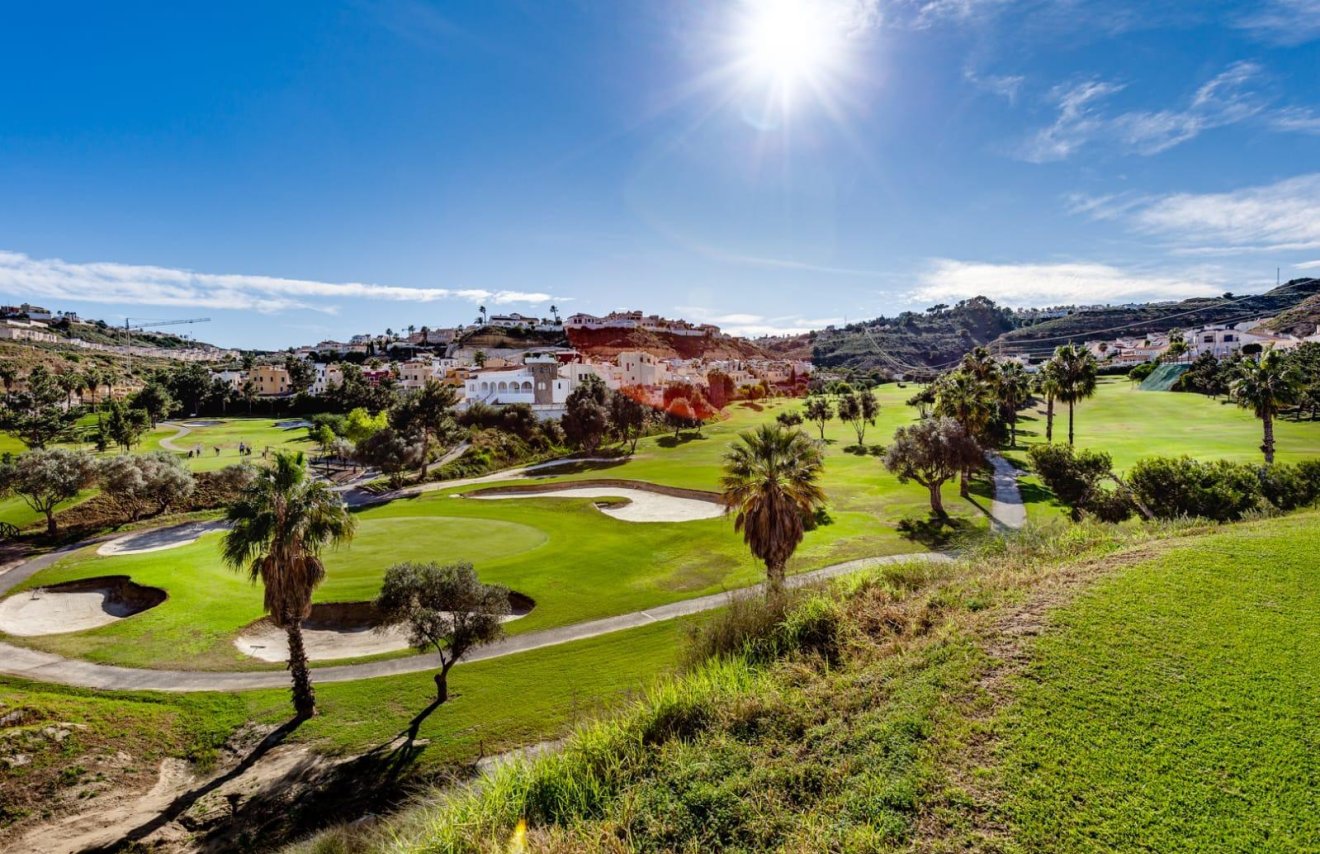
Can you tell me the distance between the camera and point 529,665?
65.7 feet

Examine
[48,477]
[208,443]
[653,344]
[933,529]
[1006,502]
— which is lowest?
[933,529]

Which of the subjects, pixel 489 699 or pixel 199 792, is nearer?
pixel 199 792

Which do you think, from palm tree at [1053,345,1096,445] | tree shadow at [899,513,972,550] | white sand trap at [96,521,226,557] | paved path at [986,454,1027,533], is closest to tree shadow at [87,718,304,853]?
white sand trap at [96,521,226,557]

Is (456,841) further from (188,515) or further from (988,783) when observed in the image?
(188,515)

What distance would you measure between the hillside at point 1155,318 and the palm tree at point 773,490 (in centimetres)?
Result: 16557

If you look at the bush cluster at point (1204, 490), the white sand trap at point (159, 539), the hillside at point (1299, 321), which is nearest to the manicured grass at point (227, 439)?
the white sand trap at point (159, 539)

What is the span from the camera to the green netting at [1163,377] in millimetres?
88812

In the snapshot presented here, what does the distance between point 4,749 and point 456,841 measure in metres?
17.6

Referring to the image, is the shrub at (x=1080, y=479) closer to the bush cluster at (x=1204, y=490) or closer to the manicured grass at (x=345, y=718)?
the bush cluster at (x=1204, y=490)

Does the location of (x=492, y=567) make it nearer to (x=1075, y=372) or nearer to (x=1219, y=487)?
(x=1219, y=487)

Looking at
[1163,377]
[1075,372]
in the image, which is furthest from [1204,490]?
[1163,377]

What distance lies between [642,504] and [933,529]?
70.0 feet

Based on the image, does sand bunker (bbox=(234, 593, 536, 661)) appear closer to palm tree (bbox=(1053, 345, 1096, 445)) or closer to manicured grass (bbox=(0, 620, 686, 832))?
manicured grass (bbox=(0, 620, 686, 832))

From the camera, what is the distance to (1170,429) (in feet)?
195
